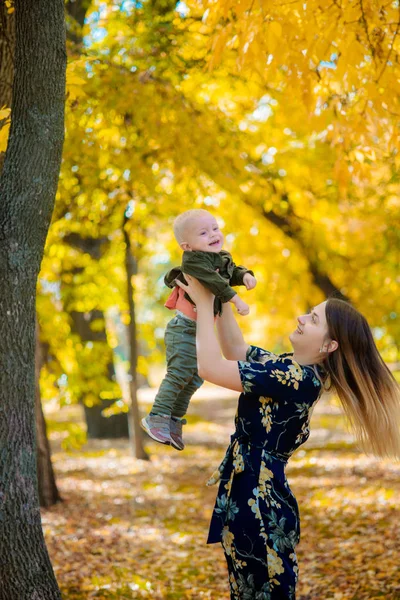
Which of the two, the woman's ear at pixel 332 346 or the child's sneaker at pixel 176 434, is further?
the child's sneaker at pixel 176 434

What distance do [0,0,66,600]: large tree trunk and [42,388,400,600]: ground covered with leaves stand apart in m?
1.83

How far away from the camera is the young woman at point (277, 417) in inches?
103

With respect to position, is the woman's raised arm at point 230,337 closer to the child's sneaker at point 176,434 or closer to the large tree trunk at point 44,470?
the child's sneaker at point 176,434

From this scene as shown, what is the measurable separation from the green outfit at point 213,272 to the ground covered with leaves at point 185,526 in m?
1.40

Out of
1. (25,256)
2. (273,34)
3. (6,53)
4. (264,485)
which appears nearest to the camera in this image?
(264,485)

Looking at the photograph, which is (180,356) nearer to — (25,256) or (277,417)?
(277,417)

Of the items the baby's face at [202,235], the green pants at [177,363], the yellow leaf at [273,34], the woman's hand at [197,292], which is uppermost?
the yellow leaf at [273,34]

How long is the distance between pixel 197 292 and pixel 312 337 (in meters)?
0.50

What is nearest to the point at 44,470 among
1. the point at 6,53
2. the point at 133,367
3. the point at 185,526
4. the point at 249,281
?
the point at 185,526

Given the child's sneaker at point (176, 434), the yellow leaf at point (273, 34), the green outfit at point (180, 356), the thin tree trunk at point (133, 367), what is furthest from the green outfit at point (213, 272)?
the thin tree trunk at point (133, 367)

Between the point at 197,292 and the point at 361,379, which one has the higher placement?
the point at 197,292

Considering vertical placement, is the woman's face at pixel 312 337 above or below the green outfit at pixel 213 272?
below

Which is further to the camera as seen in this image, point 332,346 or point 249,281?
point 249,281

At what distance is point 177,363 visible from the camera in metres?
3.05
